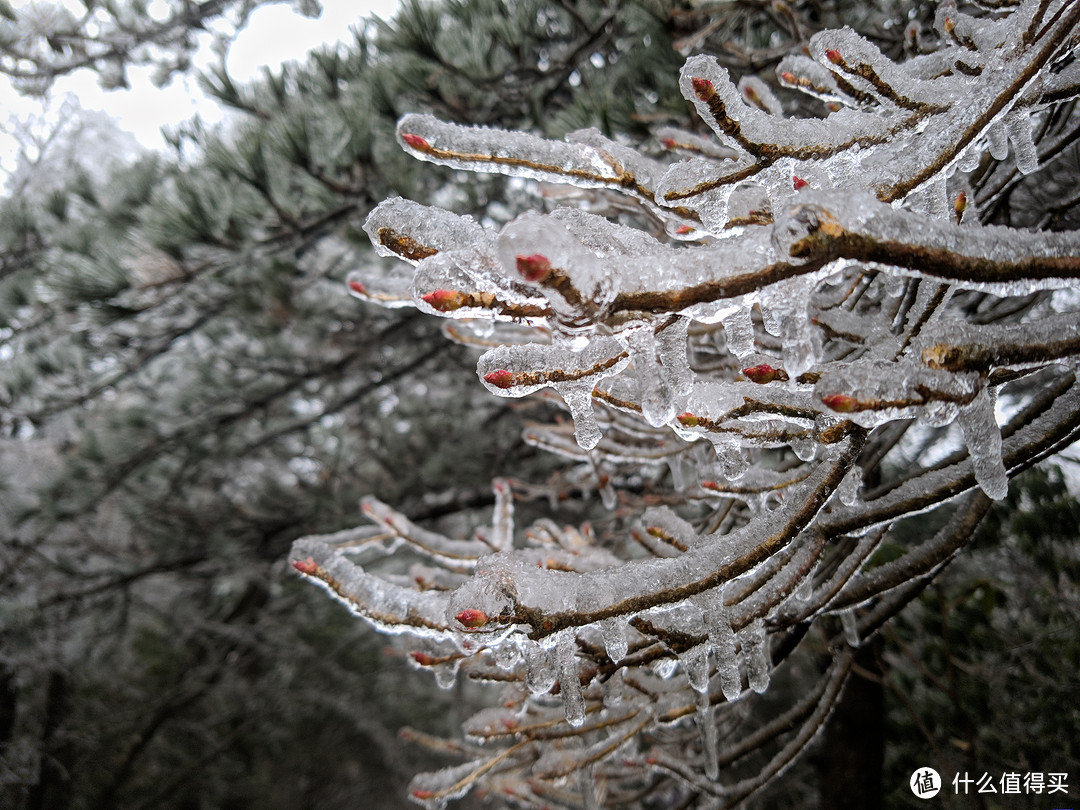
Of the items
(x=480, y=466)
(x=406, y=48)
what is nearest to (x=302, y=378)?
(x=480, y=466)

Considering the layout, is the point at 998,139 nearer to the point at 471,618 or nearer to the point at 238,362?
the point at 471,618

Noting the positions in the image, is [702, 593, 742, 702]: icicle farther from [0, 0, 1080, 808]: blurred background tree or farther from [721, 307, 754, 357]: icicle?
[0, 0, 1080, 808]: blurred background tree

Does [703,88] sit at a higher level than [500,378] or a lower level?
higher

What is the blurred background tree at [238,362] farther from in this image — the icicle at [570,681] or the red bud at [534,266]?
the red bud at [534,266]

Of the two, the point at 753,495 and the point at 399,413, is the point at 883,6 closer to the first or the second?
the point at 753,495

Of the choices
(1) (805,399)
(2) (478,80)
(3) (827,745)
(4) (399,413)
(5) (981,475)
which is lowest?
(3) (827,745)

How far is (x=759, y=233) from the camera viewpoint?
60 cm

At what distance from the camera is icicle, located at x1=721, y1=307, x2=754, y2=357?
2.37 ft

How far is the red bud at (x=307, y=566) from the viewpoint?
885 millimetres

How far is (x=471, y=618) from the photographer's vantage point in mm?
661

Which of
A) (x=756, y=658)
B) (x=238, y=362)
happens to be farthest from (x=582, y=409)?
(x=238, y=362)

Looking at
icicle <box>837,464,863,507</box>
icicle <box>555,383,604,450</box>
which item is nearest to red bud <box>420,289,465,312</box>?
icicle <box>555,383,604,450</box>

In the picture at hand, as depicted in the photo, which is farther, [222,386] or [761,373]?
[222,386]

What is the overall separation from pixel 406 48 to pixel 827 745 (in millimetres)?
3167
